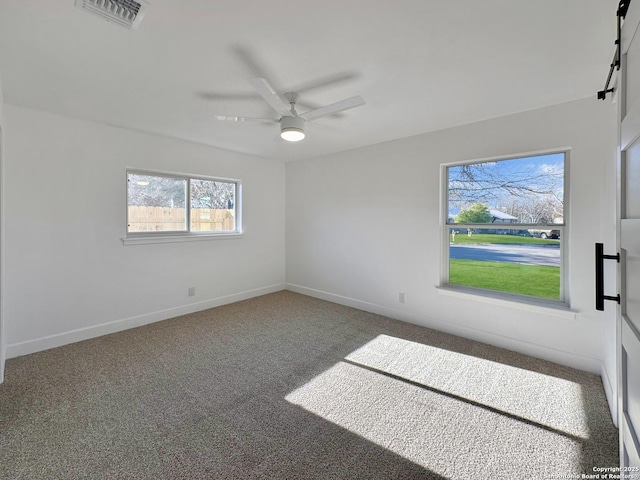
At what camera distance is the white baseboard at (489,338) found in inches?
99.0

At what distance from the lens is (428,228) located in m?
3.45

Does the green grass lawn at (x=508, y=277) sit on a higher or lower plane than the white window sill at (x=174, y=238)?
lower

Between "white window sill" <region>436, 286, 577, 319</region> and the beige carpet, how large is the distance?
1.59 ft

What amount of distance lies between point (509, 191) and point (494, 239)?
529 millimetres

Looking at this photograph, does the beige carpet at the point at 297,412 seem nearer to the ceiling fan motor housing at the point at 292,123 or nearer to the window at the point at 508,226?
the window at the point at 508,226

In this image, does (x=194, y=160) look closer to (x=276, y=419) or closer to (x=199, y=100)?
(x=199, y=100)

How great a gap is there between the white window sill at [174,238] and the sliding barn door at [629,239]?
13.6 ft

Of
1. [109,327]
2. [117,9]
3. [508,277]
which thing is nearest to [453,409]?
[508,277]

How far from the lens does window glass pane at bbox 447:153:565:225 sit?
2.71 m

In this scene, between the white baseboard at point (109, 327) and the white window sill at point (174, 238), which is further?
the white window sill at point (174, 238)

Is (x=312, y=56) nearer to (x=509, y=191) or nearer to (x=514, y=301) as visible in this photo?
(x=509, y=191)

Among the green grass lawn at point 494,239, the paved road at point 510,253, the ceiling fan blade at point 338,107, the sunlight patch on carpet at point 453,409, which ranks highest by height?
the ceiling fan blade at point 338,107

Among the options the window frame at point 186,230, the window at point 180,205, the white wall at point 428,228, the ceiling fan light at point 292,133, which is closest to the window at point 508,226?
the white wall at point 428,228

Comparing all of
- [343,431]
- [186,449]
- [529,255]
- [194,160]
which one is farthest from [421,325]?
[194,160]
